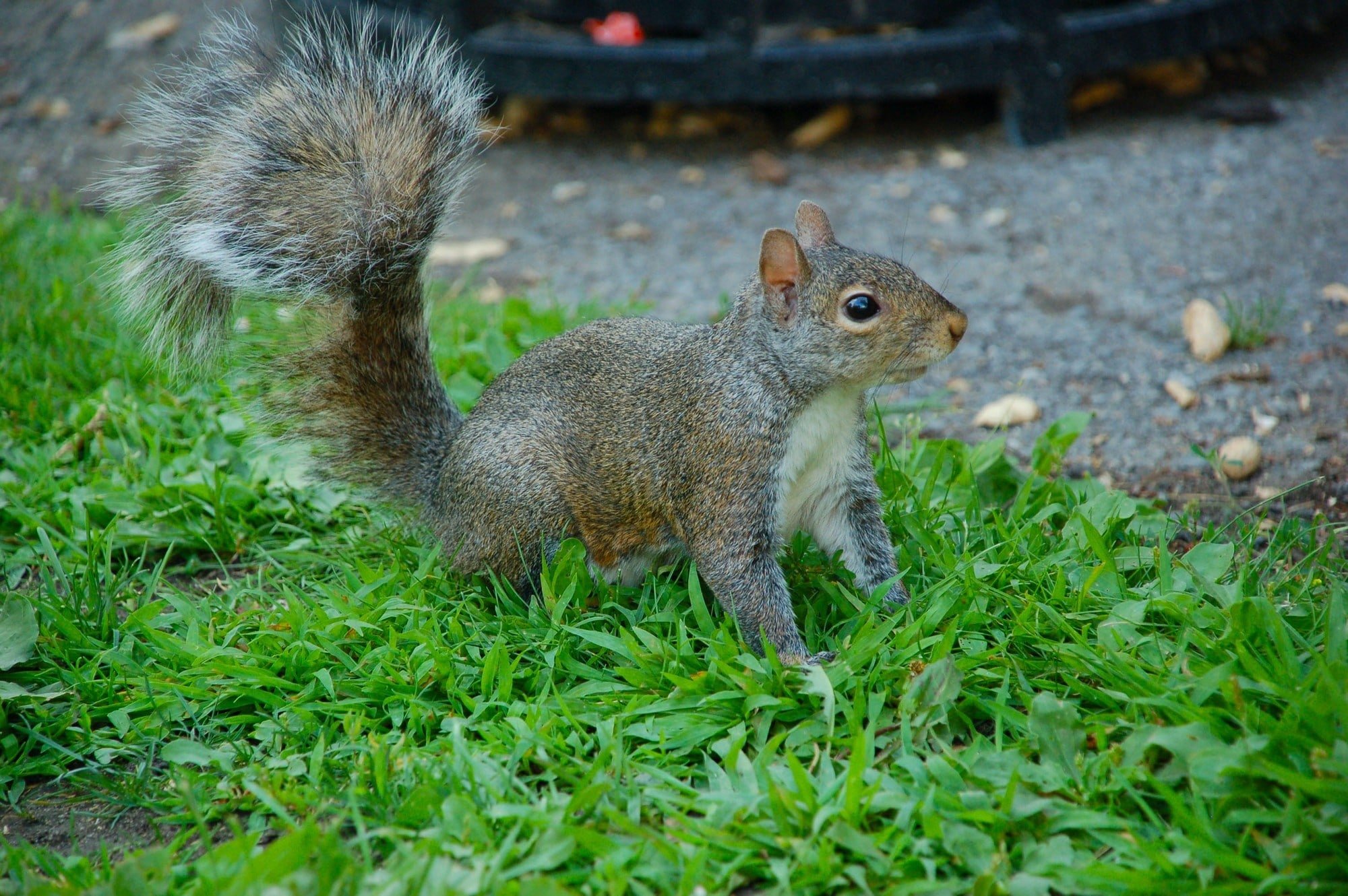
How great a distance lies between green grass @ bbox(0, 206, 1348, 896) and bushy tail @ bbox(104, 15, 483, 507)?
0.16 m

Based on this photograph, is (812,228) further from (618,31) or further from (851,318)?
(618,31)

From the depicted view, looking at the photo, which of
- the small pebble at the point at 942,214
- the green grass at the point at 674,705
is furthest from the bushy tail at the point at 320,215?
the small pebble at the point at 942,214

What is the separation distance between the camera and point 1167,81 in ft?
14.3

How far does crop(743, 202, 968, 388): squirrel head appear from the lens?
71.9 inches

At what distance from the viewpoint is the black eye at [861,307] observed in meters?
1.84

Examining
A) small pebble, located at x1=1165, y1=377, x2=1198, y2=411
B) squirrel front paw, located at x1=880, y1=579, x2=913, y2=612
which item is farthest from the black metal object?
squirrel front paw, located at x1=880, y1=579, x2=913, y2=612

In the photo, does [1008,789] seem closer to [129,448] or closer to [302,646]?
[302,646]

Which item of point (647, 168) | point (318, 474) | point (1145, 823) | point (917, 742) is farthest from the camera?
point (647, 168)

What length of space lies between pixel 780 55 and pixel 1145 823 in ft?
9.91

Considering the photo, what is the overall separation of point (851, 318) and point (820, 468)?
279 millimetres

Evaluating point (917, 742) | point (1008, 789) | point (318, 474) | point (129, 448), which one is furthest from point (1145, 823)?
point (129, 448)

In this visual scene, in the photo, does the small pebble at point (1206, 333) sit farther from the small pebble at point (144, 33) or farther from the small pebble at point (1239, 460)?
the small pebble at point (144, 33)

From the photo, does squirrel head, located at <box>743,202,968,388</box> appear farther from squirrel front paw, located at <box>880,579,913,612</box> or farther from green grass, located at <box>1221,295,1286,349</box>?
green grass, located at <box>1221,295,1286,349</box>

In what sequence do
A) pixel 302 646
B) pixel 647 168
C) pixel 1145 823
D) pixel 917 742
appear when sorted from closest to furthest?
pixel 1145 823 < pixel 917 742 < pixel 302 646 < pixel 647 168
